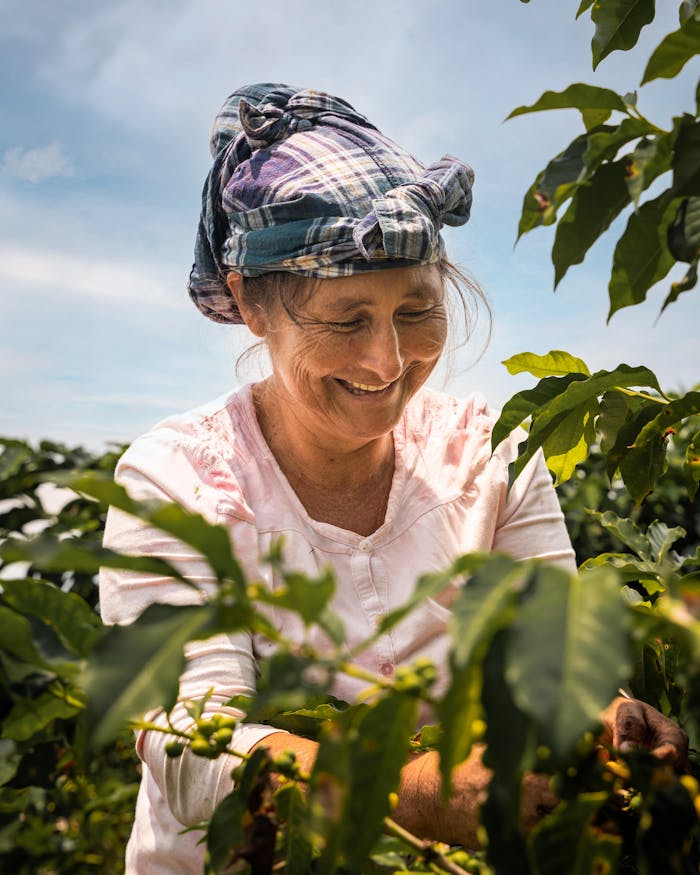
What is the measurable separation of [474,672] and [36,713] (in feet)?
1.60

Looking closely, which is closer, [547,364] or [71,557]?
[71,557]

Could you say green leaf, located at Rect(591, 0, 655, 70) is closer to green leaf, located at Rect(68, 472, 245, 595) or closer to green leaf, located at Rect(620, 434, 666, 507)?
green leaf, located at Rect(620, 434, 666, 507)

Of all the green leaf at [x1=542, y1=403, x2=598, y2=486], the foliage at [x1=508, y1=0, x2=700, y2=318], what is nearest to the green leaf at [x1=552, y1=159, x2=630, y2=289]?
the foliage at [x1=508, y1=0, x2=700, y2=318]

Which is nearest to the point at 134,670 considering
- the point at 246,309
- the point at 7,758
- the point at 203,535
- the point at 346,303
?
the point at 203,535

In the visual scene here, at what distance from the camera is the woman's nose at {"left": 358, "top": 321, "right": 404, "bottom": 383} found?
7.31ft

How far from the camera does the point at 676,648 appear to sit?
1.33m

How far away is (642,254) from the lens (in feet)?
3.43

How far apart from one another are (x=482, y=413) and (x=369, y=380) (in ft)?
2.19

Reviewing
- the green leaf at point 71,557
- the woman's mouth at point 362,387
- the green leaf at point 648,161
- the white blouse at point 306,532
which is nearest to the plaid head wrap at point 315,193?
the woman's mouth at point 362,387

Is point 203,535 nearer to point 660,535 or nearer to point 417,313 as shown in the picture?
point 660,535

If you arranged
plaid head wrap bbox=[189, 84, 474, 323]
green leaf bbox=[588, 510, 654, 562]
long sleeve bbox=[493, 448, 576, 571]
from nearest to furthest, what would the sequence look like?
1. green leaf bbox=[588, 510, 654, 562]
2. plaid head wrap bbox=[189, 84, 474, 323]
3. long sleeve bbox=[493, 448, 576, 571]

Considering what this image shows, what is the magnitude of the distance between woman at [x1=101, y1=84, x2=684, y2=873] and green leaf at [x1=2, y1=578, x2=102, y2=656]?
44.4 inches

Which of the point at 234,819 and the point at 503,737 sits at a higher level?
the point at 503,737

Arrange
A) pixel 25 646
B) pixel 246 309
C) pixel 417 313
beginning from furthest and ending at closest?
pixel 246 309 < pixel 417 313 < pixel 25 646
